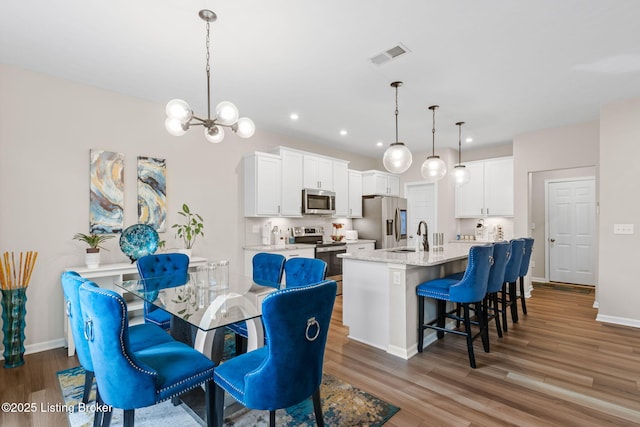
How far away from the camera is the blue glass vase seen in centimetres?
281

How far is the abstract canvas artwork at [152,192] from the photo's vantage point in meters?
3.85

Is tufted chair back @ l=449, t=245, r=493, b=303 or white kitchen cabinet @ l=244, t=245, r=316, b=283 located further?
white kitchen cabinet @ l=244, t=245, r=316, b=283

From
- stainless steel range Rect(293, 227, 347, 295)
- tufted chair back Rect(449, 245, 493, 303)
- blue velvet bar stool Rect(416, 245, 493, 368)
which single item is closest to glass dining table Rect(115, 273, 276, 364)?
blue velvet bar stool Rect(416, 245, 493, 368)

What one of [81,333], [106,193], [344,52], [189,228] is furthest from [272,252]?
[81,333]

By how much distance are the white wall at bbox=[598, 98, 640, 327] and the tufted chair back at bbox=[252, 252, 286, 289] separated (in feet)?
13.8

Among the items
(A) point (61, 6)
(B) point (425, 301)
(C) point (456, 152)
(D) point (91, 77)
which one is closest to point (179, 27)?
(A) point (61, 6)

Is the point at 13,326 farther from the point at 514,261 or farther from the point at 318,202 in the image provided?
the point at 514,261

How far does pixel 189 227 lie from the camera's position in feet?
13.3

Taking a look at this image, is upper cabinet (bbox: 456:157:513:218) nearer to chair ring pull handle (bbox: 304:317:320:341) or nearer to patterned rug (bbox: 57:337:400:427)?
patterned rug (bbox: 57:337:400:427)

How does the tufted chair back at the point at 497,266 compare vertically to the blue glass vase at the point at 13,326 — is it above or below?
above

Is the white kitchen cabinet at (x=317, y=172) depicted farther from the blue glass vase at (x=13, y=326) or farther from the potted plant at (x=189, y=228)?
the blue glass vase at (x=13, y=326)

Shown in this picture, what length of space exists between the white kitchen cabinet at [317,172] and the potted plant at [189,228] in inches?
76.9

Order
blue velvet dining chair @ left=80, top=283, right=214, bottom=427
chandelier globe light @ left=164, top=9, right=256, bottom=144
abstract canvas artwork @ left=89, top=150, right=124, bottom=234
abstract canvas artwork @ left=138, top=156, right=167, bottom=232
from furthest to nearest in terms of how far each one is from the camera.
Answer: abstract canvas artwork @ left=138, top=156, right=167, bottom=232
abstract canvas artwork @ left=89, top=150, right=124, bottom=234
chandelier globe light @ left=164, top=9, right=256, bottom=144
blue velvet dining chair @ left=80, top=283, right=214, bottom=427

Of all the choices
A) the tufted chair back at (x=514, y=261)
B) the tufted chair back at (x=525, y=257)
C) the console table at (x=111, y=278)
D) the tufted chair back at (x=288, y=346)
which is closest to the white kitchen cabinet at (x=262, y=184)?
the console table at (x=111, y=278)
